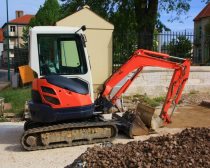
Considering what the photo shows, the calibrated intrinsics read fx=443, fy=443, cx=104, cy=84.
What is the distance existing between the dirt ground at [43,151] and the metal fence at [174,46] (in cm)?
539

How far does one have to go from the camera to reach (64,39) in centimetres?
902

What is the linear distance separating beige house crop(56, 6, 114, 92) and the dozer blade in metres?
6.36

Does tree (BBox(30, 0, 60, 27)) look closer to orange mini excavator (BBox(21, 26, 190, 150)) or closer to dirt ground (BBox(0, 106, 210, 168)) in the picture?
dirt ground (BBox(0, 106, 210, 168))

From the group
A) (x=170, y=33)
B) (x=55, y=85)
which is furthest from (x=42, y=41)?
(x=170, y=33)

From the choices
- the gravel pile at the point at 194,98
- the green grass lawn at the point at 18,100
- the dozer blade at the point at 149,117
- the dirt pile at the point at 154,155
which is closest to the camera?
the dirt pile at the point at 154,155

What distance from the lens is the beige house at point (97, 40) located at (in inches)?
643

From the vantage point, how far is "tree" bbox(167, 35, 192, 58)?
17.8 metres

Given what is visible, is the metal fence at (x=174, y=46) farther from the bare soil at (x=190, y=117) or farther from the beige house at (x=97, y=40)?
the bare soil at (x=190, y=117)

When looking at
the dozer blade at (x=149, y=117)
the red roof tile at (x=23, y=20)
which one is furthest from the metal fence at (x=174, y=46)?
the red roof tile at (x=23, y=20)

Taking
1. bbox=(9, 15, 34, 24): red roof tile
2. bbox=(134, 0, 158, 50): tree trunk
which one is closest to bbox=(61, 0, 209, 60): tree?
bbox=(134, 0, 158, 50): tree trunk

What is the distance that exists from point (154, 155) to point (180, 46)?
12532 mm

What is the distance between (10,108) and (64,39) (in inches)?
202

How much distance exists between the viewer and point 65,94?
8.62m

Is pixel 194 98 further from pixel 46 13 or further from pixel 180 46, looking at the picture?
pixel 46 13
